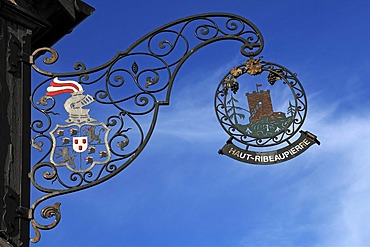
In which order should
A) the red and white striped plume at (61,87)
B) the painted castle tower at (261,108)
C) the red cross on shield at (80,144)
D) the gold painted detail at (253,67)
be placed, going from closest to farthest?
1. the red cross on shield at (80,144)
2. the painted castle tower at (261,108)
3. the red and white striped plume at (61,87)
4. the gold painted detail at (253,67)

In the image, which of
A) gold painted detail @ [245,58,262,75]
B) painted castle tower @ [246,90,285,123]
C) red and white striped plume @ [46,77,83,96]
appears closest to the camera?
painted castle tower @ [246,90,285,123]

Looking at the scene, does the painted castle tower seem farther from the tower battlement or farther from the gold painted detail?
the gold painted detail

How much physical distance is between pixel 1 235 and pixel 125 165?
1430mm

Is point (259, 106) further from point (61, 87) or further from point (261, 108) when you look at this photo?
point (61, 87)

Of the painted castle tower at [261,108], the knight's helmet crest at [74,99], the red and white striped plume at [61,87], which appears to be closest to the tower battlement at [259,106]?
the painted castle tower at [261,108]

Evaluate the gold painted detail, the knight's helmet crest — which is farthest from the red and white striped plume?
the gold painted detail

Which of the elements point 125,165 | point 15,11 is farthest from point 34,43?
point 125,165

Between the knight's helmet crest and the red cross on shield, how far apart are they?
0.22m

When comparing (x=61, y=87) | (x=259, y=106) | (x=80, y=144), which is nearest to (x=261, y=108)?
(x=259, y=106)

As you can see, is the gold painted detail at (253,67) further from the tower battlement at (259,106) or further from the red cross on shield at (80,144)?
the red cross on shield at (80,144)

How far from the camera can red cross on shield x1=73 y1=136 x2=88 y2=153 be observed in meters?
8.52

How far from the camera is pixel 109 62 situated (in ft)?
29.8

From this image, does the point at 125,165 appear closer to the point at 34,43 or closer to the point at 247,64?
the point at 247,64

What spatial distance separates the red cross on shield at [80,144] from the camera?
27.9 ft
